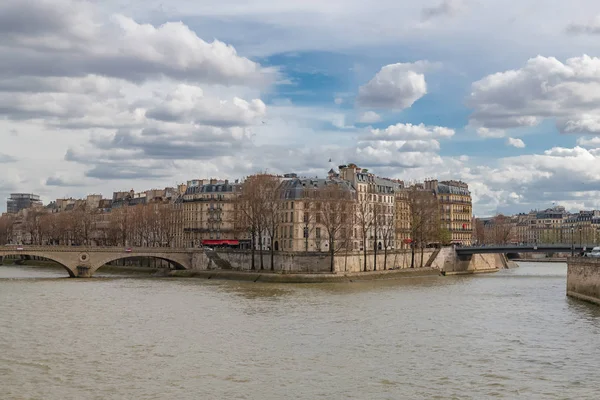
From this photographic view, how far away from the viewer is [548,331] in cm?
3616

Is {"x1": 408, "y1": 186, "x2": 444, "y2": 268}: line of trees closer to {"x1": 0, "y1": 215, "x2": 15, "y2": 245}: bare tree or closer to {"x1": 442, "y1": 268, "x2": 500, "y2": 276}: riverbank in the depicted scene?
{"x1": 442, "y1": 268, "x2": 500, "y2": 276}: riverbank

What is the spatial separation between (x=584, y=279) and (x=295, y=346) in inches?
992

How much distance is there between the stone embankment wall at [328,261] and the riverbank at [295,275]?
2424 mm

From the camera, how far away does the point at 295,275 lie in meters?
65.9

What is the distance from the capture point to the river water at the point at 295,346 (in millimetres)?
24609

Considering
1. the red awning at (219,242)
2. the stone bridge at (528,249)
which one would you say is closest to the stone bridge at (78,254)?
the red awning at (219,242)

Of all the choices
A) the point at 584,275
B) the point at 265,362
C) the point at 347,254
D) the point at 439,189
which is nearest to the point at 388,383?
the point at 265,362

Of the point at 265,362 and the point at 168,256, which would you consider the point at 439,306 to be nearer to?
the point at 265,362

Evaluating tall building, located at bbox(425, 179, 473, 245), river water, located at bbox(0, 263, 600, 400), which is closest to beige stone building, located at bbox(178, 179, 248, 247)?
tall building, located at bbox(425, 179, 473, 245)

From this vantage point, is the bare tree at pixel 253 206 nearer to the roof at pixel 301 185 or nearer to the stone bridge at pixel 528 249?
the roof at pixel 301 185

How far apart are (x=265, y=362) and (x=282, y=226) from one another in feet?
207

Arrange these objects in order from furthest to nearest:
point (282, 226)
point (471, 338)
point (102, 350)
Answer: point (282, 226), point (471, 338), point (102, 350)

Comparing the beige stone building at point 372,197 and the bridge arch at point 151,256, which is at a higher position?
the beige stone building at point 372,197

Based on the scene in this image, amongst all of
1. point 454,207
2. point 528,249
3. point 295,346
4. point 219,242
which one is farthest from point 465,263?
point 295,346
